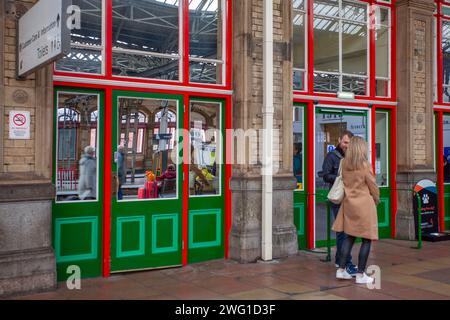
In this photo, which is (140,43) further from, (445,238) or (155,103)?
(445,238)

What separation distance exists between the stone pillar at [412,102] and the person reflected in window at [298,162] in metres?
2.31

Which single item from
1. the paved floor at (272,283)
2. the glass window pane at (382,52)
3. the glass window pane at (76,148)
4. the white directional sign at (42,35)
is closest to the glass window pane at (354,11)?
the glass window pane at (382,52)

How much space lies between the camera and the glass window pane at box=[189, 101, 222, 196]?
24.6 ft

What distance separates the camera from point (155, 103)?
7.13 m

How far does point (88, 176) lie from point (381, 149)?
576 cm

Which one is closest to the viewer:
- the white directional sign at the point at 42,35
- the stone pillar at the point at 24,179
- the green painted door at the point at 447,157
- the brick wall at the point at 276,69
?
the white directional sign at the point at 42,35

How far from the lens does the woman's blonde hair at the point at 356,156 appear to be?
6234 millimetres

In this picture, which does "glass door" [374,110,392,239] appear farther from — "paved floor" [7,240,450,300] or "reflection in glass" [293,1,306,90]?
"reflection in glass" [293,1,306,90]

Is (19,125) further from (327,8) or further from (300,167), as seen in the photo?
(327,8)

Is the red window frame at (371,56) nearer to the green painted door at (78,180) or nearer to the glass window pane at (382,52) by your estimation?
the glass window pane at (382,52)

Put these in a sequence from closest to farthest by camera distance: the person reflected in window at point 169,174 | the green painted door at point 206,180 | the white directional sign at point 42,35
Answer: the white directional sign at point 42,35 < the person reflected in window at point 169,174 < the green painted door at point 206,180

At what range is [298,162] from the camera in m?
8.56

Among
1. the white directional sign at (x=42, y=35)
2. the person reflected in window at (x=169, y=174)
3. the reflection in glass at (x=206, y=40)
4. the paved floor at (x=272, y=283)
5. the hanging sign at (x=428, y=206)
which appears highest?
the reflection in glass at (x=206, y=40)

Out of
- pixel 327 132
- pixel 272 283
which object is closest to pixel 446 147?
pixel 327 132
